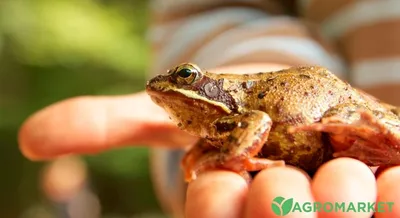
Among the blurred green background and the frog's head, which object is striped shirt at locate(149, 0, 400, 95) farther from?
the blurred green background

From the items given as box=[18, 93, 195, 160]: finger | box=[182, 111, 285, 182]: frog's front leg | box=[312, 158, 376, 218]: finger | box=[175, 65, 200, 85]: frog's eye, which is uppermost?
box=[175, 65, 200, 85]: frog's eye

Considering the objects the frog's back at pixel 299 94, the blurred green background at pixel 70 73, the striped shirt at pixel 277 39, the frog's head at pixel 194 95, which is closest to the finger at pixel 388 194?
the frog's back at pixel 299 94

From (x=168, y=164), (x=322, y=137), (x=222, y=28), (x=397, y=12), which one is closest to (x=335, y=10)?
(x=397, y=12)

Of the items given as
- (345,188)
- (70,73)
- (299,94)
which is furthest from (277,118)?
(70,73)

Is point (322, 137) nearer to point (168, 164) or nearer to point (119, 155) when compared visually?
point (168, 164)

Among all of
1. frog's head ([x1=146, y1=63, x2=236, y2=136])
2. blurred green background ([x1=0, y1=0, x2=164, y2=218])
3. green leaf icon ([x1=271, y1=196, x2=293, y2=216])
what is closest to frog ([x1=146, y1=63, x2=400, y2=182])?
frog's head ([x1=146, y1=63, x2=236, y2=136])

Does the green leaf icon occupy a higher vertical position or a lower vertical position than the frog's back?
lower
